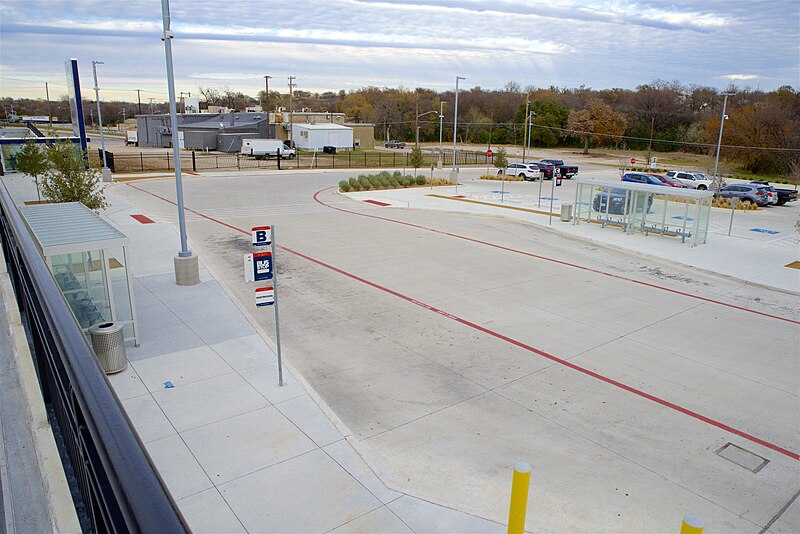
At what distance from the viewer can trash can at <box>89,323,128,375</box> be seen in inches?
334

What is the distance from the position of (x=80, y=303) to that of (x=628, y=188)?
20039 millimetres

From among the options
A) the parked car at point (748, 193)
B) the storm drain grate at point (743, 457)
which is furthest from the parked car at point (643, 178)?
the storm drain grate at point (743, 457)

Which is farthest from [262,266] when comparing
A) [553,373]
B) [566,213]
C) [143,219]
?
[566,213]

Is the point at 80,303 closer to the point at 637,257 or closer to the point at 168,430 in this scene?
the point at 168,430

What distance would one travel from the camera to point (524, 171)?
152 ft

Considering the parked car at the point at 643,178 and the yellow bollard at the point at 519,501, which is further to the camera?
the parked car at the point at 643,178

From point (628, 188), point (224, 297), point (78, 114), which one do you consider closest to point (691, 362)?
point (224, 297)

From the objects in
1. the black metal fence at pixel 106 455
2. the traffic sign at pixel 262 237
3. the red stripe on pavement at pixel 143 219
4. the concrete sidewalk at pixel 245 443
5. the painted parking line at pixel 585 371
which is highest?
the black metal fence at pixel 106 455

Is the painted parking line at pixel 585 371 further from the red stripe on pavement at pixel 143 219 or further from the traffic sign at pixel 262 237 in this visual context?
the red stripe on pavement at pixel 143 219

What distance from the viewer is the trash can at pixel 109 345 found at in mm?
8492

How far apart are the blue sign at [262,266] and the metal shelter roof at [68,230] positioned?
254 cm

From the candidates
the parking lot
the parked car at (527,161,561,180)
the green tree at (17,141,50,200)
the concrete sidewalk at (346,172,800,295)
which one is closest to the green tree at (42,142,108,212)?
the green tree at (17,141,50,200)

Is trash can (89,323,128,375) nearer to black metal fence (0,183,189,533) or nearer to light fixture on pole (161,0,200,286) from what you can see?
light fixture on pole (161,0,200,286)

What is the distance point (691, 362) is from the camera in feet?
33.4
